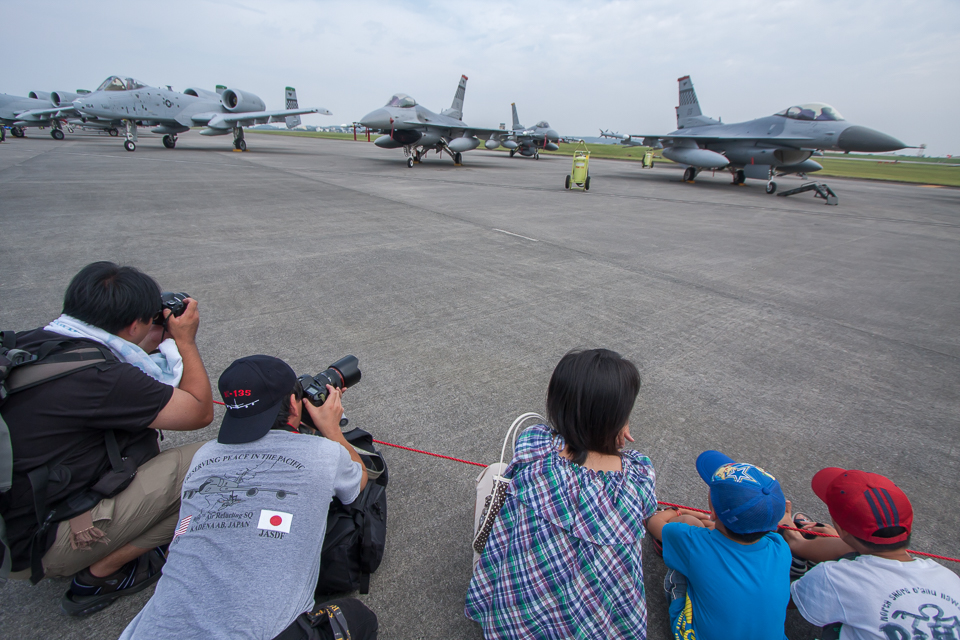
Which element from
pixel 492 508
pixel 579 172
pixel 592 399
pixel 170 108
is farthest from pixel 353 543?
pixel 170 108

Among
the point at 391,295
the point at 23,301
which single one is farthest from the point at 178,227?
the point at 391,295

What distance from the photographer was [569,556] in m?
1.56

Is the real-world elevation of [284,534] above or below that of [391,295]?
above

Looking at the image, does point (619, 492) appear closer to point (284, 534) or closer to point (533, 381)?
point (284, 534)

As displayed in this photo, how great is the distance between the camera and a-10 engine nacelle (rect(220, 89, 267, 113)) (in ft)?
88.9

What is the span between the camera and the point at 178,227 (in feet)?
26.6

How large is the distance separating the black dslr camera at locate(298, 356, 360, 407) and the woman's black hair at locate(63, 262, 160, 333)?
73 centimetres

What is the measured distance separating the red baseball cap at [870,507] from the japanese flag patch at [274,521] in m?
1.80

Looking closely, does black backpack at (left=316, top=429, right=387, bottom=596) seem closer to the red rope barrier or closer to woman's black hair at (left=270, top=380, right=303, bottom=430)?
woman's black hair at (left=270, top=380, right=303, bottom=430)

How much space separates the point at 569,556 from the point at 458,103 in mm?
33577

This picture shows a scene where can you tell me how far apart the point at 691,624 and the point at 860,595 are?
56cm

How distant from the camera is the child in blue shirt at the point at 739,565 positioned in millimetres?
1618

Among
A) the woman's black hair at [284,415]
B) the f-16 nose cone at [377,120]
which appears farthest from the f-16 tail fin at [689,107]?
the woman's black hair at [284,415]

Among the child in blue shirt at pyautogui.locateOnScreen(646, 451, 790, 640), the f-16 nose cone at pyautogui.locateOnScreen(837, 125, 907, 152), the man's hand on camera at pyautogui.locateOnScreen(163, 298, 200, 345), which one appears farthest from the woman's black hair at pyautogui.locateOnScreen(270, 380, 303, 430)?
the f-16 nose cone at pyautogui.locateOnScreen(837, 125, 907, 152)
